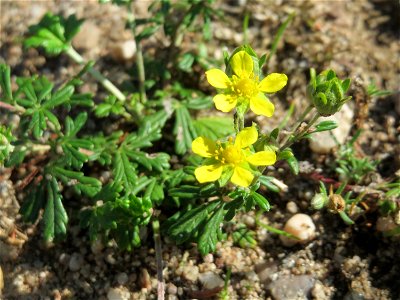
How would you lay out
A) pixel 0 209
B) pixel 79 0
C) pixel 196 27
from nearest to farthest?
1. pixel 0 209
2. pixel 196 27
3. pixel 79 0

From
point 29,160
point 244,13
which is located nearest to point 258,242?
point 29,160

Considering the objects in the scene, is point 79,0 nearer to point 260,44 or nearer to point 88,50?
point 88,50

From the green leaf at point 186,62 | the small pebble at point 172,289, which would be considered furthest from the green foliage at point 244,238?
the green leaf at point 186,62

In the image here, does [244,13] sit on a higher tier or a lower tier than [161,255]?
higher

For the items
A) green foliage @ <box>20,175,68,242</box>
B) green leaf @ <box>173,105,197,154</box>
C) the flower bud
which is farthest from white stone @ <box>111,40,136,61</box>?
the flower bud

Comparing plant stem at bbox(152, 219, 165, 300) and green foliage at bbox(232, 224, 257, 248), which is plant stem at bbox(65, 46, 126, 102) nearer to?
plant stem at bbox(152, 219, 165, 300)

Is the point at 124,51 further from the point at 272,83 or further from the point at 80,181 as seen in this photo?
the point at 272,83

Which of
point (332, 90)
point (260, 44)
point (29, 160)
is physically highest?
point (332, 90)

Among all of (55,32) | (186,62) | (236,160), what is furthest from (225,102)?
(55,32)

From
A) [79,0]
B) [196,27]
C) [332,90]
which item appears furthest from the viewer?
[79,0]
